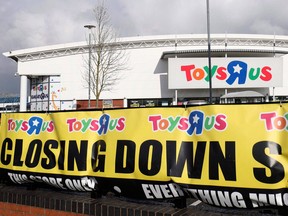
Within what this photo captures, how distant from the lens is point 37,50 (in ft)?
122

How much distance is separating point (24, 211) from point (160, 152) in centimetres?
203

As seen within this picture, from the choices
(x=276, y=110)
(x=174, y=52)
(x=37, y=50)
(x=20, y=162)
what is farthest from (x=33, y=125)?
(x=37, y=50)

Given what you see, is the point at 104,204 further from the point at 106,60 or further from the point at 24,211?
the point at 106,60

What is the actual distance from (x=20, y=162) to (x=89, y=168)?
109cm

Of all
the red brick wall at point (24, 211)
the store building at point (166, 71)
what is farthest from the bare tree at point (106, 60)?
the red brick wall at point (24, 211)

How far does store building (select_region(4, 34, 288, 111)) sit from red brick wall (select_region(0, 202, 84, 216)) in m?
26.9

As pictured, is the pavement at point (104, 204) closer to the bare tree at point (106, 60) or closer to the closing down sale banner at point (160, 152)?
the closing down sale banner at point (160, 152)

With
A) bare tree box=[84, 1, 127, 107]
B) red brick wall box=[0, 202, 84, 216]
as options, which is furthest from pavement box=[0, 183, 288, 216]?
bare tree box=[84, 1, 127, 107]

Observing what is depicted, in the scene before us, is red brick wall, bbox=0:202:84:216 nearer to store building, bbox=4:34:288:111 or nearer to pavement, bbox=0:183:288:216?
pavement, bbox=0:183:288:216

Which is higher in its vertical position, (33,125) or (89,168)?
(33,125)

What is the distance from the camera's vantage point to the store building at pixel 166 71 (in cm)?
3222

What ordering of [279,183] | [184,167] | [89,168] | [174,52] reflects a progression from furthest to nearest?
[174,52] < [89,168] < [184,167] < [279,183]

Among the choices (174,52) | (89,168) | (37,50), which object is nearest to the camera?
(89,168)

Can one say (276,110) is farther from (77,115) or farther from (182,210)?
(77,115)
